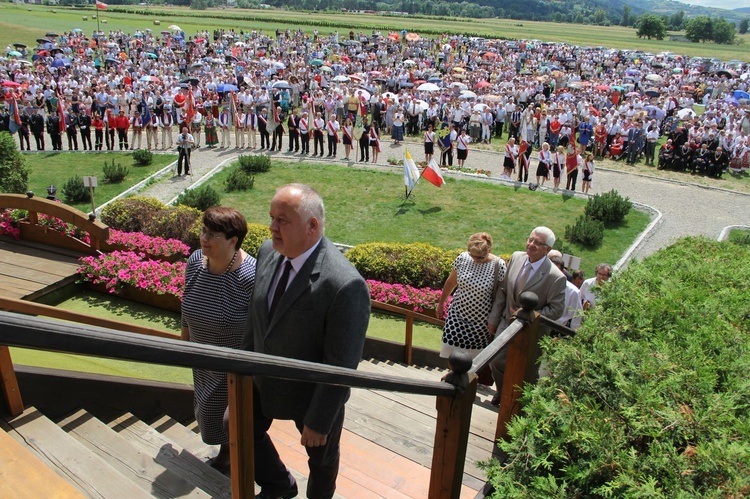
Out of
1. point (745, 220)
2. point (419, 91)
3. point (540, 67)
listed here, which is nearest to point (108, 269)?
point (745, 220)

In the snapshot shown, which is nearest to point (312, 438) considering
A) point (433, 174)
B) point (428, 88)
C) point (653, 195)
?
point (433, 174)

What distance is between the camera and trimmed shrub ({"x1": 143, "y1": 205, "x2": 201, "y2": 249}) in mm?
12754

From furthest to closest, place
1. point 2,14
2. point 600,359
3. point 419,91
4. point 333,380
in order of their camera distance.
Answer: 1. point 2,14
2. point 419,91
3. point 600,359
4. point 333,380

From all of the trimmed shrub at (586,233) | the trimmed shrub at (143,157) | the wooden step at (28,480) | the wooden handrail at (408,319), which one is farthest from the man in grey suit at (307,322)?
the trimmed shrub at (143,157)

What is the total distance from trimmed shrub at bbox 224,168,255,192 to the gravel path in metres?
1.17

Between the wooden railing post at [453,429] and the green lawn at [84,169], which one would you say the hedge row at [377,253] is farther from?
the wooden railing post at [453,429]

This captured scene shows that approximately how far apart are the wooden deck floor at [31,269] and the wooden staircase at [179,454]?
460 centimetres

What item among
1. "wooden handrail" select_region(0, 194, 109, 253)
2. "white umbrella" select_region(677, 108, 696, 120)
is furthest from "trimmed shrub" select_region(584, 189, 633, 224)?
"white umbrella" select_region(677, 108, 696, 120)

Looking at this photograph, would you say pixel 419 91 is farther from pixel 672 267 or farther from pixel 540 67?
pixel 672 267

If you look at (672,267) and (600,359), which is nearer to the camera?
(600,359)

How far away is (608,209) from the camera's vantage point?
1598 centimetres

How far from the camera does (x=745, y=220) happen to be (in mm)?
17422

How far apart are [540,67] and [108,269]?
43673mm

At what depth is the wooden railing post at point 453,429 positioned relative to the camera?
2914 millimetres
